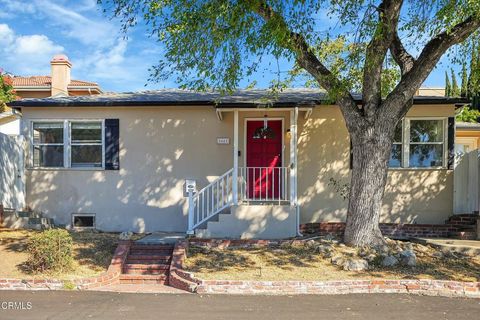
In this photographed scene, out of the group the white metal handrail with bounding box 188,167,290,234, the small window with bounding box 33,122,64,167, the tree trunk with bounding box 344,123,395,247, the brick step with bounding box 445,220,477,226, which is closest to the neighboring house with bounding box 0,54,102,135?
the small window with bounding box 33,122,64,167

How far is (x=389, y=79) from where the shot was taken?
1005 cm

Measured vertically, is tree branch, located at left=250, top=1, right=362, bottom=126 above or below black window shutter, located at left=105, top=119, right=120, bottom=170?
above

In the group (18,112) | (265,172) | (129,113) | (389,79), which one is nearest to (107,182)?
(129,113)

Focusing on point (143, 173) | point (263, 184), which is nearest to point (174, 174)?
point (143, 173)

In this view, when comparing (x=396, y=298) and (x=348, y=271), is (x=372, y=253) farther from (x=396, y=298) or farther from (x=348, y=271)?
(x=396, y=298)

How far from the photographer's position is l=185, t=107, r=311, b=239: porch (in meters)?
9.82

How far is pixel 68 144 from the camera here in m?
11.1

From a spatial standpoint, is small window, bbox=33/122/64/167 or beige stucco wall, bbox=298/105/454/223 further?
small window, bbox=33/122/64/167

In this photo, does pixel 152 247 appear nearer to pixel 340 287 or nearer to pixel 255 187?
pixel 255 187

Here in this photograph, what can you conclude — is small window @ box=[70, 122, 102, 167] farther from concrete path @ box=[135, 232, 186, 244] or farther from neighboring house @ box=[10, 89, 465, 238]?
concrete path @ box=[135, 232, 186, 244]

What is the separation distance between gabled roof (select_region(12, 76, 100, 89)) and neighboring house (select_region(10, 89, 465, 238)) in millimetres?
14049

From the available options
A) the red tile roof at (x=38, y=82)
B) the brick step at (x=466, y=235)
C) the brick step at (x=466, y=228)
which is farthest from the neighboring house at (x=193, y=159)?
the red tile roof at (x=38, y=82)

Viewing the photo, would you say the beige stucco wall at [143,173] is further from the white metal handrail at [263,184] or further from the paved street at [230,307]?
the paved street at [230,307]

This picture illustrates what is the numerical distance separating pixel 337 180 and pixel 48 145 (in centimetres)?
727
